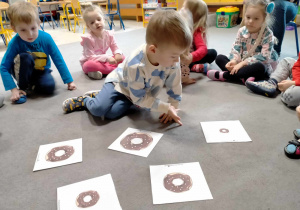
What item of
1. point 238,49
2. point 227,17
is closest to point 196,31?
point 238,49

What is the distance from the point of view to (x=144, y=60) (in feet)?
3.48

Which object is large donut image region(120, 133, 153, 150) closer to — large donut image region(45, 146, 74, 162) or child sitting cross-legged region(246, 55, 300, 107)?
large donut image region(45, 146, 74, 162)

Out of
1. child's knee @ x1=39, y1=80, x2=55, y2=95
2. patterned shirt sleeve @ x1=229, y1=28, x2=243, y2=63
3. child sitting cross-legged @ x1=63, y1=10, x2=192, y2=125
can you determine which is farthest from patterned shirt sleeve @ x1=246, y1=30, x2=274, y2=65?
child's knee @ x1=39, y1=80, x2=55, y2=95

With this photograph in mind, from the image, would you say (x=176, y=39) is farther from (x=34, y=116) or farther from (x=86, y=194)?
(x=34, y=116)

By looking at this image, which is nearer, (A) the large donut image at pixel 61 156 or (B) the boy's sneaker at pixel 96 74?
(A) the large donut image at pixel 61 156

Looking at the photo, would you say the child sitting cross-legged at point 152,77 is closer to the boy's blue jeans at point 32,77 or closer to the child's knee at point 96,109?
the child's knee at point 96,109

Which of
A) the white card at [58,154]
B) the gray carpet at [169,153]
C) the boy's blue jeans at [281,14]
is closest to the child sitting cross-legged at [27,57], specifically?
the gray carpet at [169,153]

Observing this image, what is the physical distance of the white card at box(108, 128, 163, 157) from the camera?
3.34 feet

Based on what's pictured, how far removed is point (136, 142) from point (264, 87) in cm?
88

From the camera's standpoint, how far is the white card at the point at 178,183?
78 centimetres

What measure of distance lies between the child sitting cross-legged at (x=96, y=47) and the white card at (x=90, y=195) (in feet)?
3.81

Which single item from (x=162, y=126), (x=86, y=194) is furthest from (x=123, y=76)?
(x=86, y=194)

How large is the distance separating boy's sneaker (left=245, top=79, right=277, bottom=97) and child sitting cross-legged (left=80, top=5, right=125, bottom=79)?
1.01 m

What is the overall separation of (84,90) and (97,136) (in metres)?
0.64
